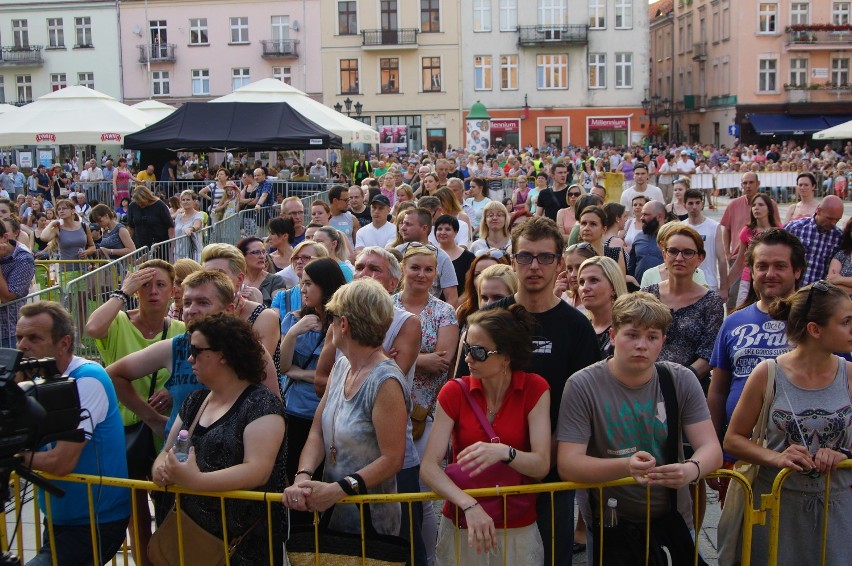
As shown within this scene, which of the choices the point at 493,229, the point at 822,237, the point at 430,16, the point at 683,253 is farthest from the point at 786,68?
the point at 683,253

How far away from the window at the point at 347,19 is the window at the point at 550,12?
10.9 metres

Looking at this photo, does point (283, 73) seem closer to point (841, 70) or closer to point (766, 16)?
point (766, 16)

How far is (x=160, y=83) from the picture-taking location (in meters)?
52.4

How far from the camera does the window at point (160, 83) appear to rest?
52.2 meters

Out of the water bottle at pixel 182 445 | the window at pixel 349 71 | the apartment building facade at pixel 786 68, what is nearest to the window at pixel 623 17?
the apartment building facade at pixel 786 68

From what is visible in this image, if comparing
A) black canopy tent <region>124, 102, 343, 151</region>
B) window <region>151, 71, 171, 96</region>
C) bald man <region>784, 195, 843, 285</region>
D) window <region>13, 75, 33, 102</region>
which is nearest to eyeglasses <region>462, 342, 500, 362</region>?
bald man <region>784, 195, 843, 285</region>

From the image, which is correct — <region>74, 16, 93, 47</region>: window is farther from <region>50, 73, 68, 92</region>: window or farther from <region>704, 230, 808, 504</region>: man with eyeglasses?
<region>704, 230, 808, 504</region>: man with eyeglasses

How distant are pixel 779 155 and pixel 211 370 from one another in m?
39.2

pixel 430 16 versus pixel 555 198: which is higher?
pixel 430 16

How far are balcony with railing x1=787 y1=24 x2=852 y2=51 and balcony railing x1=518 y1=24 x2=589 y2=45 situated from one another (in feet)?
37.7

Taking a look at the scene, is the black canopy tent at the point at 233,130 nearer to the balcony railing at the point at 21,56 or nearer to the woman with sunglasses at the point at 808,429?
the woman with sunglasses at the point at 808,429

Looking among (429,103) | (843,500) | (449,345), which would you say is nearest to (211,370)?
(449,345)

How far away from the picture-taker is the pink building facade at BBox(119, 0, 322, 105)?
170 feet

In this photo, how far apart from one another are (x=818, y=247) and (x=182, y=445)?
575 centimetres
